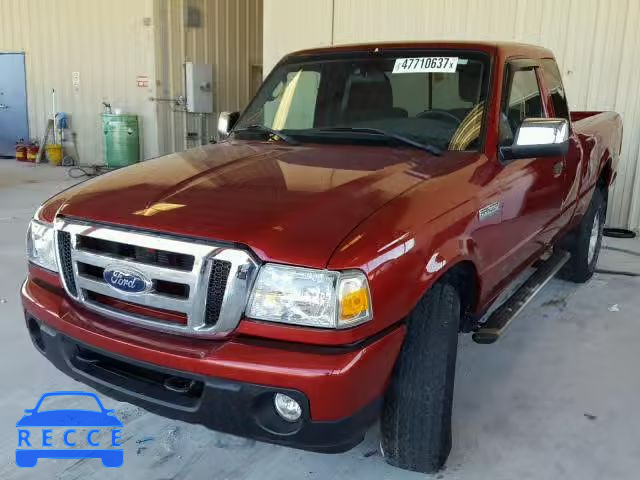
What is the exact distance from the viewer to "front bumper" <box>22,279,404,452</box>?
171cm

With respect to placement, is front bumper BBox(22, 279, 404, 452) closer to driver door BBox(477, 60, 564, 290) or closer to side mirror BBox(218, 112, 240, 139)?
driver door BBox(477, 60, 564, 290)

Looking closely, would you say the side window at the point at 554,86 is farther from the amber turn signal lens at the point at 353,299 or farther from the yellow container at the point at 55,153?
the yellow container at the point at 55,153

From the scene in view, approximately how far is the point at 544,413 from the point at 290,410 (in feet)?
4.78

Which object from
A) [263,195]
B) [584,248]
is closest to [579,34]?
[584,248]

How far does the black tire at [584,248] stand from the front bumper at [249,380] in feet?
9.44

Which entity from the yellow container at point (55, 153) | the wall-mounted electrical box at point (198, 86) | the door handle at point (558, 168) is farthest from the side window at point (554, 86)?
the yellow container at point (55, 153)

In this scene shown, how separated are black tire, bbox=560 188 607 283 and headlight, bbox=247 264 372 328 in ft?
9.93

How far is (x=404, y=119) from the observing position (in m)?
2.83

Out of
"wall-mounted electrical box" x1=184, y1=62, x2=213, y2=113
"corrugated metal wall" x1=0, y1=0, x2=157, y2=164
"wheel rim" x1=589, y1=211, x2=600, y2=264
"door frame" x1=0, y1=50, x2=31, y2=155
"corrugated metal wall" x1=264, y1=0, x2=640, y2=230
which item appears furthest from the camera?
"door frame" x1=0, y1=50, x2=31, y2=155

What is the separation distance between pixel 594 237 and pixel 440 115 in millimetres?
2464

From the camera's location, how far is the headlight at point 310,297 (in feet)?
5.62

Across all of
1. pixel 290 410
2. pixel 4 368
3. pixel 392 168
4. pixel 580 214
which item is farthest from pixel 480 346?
pixel 4 368

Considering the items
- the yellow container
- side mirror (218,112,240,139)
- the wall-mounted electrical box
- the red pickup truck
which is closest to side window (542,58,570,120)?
the red pickup truck

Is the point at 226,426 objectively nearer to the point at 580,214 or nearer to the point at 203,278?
the point at 203,278
